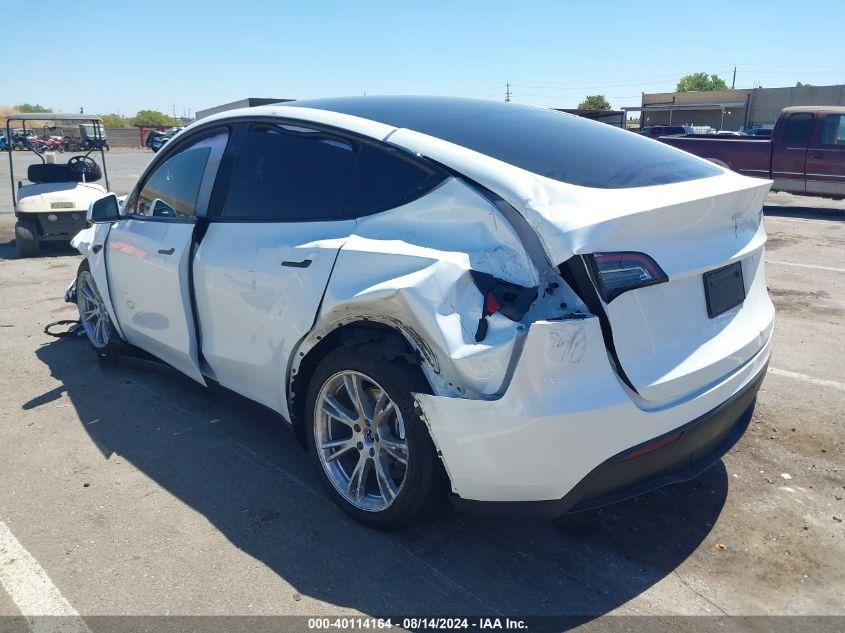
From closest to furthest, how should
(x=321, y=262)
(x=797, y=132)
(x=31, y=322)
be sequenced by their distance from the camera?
(x=321, y=262) < (x=31, y=322) < (x=797, y=132)

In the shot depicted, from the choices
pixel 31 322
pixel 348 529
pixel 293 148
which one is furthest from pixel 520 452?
pixel 31 322

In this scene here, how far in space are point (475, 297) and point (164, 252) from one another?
2.23 metres

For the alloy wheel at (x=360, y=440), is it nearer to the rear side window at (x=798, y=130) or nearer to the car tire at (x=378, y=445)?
the car tire at (x=378, y=445)

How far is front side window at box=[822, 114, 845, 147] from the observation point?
543 inches

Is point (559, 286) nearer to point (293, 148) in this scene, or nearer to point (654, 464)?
point (654, 464)

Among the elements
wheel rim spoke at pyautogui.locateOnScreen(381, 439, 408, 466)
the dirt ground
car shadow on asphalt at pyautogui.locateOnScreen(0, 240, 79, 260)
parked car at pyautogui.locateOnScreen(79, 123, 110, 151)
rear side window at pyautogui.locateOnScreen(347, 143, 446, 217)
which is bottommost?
the dirt ground

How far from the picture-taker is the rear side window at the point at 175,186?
3936 mm

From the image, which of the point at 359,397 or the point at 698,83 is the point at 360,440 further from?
the point at 698,83

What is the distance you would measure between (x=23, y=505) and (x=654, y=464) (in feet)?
9.53

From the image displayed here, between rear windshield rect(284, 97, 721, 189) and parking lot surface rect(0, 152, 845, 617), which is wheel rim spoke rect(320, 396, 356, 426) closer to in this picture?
parking lot surface rect(0, 152, 845, 617)

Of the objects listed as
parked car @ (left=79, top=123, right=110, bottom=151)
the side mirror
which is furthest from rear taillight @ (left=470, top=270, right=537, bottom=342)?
parked car @ (left=79, top=123, right=110, bottom=151)

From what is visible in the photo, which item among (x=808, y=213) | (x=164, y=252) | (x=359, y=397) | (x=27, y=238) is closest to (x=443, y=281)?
(x=359, y=397)

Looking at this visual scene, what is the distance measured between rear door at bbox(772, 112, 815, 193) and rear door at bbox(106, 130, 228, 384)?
1318cm

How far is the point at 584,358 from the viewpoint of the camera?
7.87 ft
